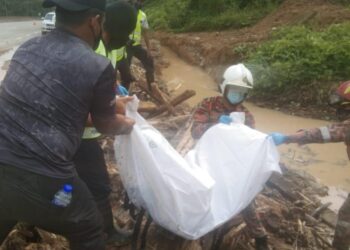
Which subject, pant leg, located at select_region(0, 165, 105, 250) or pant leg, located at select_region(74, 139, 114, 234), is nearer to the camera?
pant leg, located at select_region(0, 165, 105, 250)

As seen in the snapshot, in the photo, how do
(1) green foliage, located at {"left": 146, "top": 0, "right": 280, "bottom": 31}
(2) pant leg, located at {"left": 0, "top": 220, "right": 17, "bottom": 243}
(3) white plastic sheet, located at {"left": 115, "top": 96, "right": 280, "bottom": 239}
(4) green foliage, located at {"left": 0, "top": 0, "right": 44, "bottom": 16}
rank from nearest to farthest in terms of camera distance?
(2) pant leg, located at {"left": 0, "top": 220, "right": 17, "bottom": 243}
(3) white plastic sheet, located at {"left": 115, "top": 96, "right": 280, "bottom": 239}
(1) green foliage, located at {"left": 146, "top": 0, "right": 280, "bottom": 31}
(4) green foliage, located at {"left": 0, "top": 0, "right": 44, "bottom": 16}

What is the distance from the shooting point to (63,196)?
1955 mm

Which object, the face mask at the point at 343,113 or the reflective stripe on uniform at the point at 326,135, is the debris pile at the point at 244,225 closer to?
the reflective stripe on uniform at the point at 326,135

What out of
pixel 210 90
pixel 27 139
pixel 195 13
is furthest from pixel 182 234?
pixel 195 13

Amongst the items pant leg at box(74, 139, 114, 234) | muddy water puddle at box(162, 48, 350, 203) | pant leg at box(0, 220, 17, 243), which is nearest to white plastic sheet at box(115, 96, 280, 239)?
pant leg at box(74, 139, 114, 234)

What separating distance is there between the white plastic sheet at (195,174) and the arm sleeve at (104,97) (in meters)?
0.51

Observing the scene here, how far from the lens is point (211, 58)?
12.3 m

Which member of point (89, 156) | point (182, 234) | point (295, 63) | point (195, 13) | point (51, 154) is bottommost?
point (195, 13)

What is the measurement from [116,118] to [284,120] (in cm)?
675

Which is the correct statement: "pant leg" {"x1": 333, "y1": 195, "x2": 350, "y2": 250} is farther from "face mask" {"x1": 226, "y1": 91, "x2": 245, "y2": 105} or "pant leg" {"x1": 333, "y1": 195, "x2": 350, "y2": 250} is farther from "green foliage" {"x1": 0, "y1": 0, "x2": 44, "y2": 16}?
"green foliage" {"x1": 0, "y1": 0, "x2": 44, "y2": 16}

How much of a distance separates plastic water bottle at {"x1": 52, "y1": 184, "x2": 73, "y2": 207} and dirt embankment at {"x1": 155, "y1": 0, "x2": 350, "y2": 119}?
7571 mm

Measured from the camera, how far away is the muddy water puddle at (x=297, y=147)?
240 inches

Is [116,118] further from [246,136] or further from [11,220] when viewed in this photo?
[246,136]

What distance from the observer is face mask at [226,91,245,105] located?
335 centimetres
